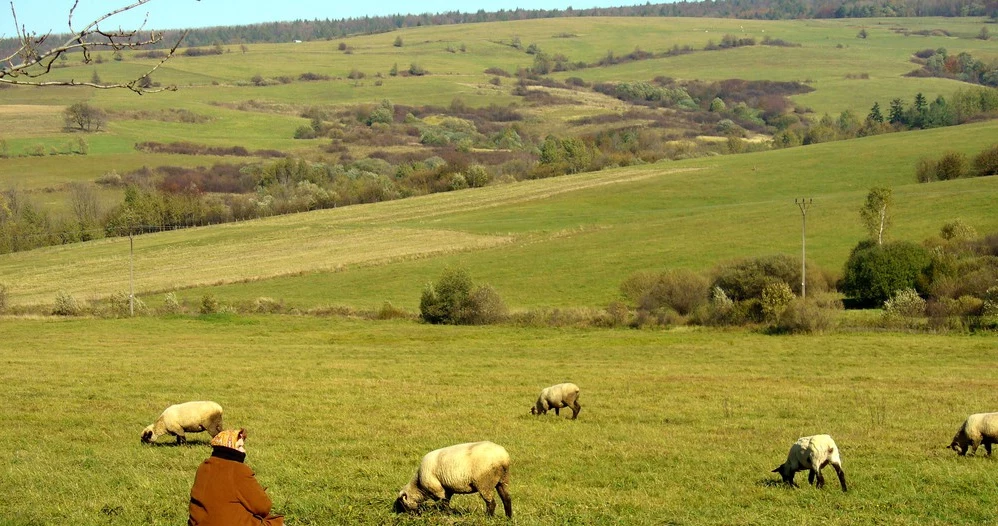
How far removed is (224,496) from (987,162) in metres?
105

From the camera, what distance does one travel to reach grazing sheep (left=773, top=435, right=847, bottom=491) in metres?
15.0

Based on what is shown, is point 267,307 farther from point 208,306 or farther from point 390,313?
point 390,313

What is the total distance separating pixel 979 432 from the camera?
1783cm

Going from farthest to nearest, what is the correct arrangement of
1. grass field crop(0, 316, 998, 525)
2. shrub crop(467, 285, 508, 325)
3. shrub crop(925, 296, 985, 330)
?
shrub crop(467, 285, 508, 325)
shrub crop(925, 296, 985, 330)
grass field crop(0, 316, 998, 525)

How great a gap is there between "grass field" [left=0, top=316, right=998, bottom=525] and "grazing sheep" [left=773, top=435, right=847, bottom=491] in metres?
0.30

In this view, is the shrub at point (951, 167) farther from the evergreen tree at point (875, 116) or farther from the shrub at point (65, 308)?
the shrub at point (65, 308)

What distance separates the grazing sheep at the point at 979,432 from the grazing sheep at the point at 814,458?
3964mm

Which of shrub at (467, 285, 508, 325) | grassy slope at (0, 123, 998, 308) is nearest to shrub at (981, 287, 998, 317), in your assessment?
grassy slope at (0, 123, 998, 308)

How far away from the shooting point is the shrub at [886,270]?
6000cm

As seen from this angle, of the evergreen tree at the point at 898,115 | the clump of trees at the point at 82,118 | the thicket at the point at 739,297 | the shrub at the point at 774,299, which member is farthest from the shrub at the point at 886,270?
the clump of trees at the point at 82,118

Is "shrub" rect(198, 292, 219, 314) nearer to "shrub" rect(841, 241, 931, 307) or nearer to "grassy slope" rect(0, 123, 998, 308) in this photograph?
"grassy slope" rect(0, 123, 998, 308)

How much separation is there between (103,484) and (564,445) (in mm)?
8640

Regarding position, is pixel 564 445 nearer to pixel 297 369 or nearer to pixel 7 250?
pixel 297 369

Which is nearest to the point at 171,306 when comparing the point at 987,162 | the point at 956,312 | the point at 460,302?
the point at 460,302
